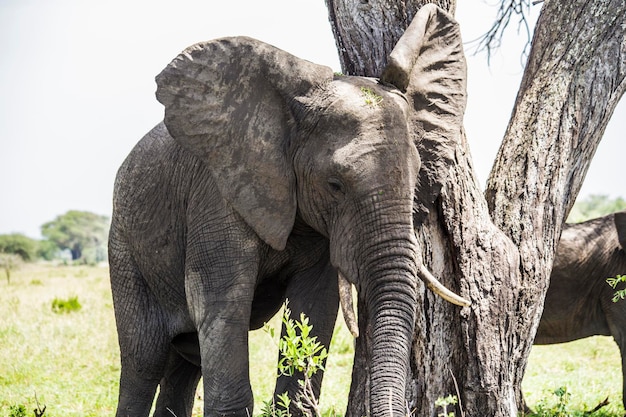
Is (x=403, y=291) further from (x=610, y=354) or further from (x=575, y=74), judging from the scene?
(x=610, y=354)

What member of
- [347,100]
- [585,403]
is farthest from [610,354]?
[347,100]

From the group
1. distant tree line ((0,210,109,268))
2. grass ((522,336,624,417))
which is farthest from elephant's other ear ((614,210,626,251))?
distant tree line ((0,210,109,268))

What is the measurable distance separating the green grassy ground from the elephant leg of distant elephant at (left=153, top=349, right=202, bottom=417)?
959mm

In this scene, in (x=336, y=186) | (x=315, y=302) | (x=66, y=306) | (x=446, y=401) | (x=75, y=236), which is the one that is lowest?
(x=446, y=401)

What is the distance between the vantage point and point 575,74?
5.39m

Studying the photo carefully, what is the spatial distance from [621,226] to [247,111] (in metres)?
4.81

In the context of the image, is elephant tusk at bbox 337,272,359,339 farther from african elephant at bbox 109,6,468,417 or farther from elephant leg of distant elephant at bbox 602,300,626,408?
elephant leg of distant elephant at bbox 602,300,626,408

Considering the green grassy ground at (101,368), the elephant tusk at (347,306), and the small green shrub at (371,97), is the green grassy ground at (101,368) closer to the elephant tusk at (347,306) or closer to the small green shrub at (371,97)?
the elephant tusk at (347,306)

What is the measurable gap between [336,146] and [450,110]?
2.75 feet

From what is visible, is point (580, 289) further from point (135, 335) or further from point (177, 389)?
point (135, 335)

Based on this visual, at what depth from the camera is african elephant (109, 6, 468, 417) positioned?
4.17m

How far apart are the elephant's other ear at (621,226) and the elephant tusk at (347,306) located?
453 cm

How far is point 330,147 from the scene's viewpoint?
427 cm

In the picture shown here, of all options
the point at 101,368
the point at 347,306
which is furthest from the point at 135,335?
the point at 101,368
